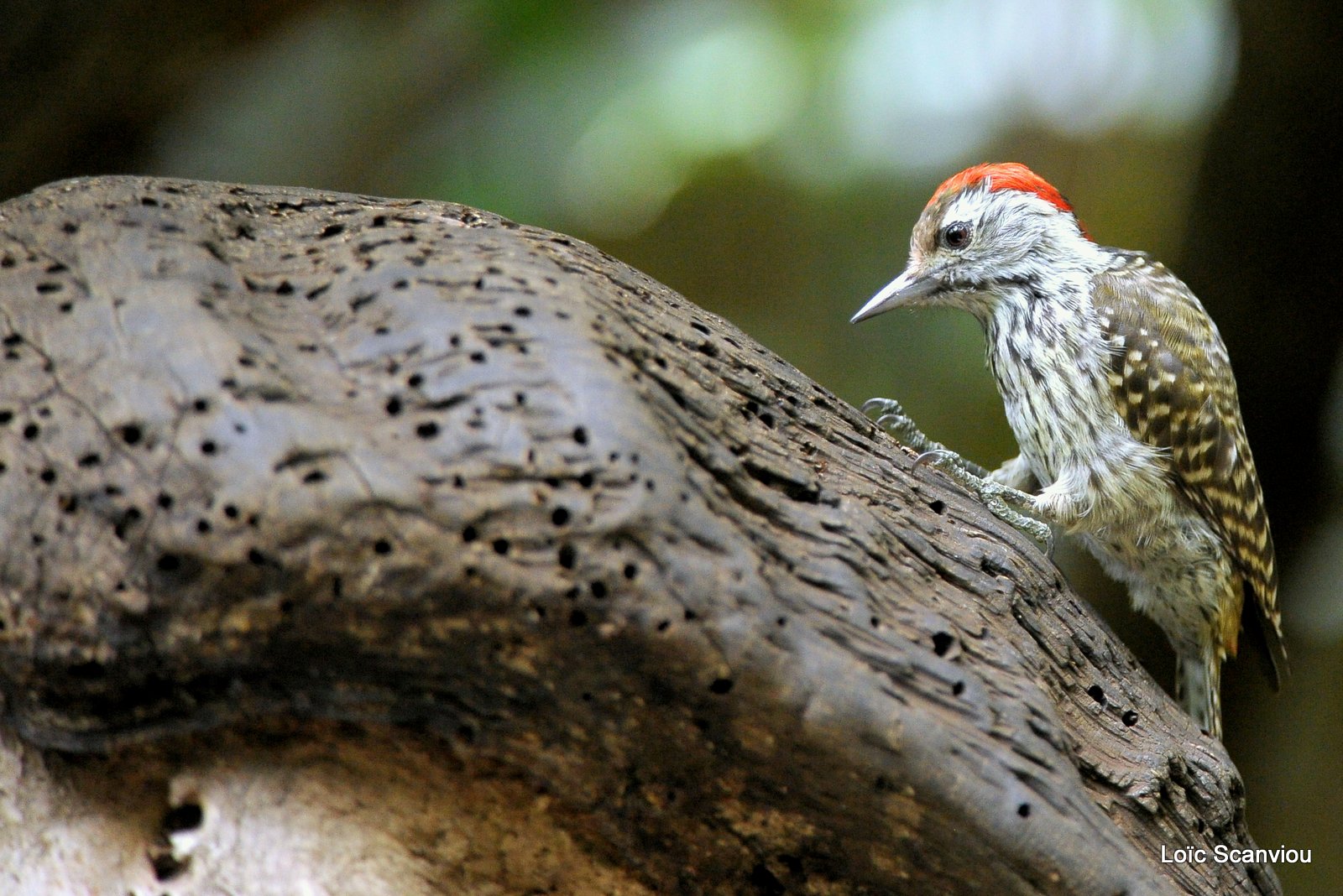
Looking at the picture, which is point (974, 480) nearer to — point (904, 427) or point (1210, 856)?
point (904, 427)

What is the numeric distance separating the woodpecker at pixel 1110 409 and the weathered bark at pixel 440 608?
45.3 inches

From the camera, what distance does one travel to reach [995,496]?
10.4 feet

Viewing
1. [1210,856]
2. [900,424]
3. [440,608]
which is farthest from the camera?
[900,424]

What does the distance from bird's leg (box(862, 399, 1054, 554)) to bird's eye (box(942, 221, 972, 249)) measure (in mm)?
659

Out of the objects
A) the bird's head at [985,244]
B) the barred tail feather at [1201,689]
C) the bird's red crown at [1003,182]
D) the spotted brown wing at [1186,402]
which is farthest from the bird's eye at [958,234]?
the barred tail feather at [1201,689]

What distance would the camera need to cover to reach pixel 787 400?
2529mm

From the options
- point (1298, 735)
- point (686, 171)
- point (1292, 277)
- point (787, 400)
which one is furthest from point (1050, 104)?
point (787, 400)

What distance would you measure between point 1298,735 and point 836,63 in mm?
4071

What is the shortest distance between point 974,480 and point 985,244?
91 centimetres

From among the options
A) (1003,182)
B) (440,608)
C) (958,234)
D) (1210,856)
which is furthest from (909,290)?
(440,608)

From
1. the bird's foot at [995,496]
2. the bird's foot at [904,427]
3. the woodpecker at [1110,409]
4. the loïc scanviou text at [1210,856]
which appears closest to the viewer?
the loïc scanviou text at [1210,856]

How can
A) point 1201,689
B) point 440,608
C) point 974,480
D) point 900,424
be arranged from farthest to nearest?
A: point 1201,689 → point 900,424 → point 974,480 → point 440,608

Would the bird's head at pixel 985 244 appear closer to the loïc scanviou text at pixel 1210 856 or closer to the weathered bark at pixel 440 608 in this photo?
the weathered bark at pixel 440 608

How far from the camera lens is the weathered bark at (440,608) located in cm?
181
